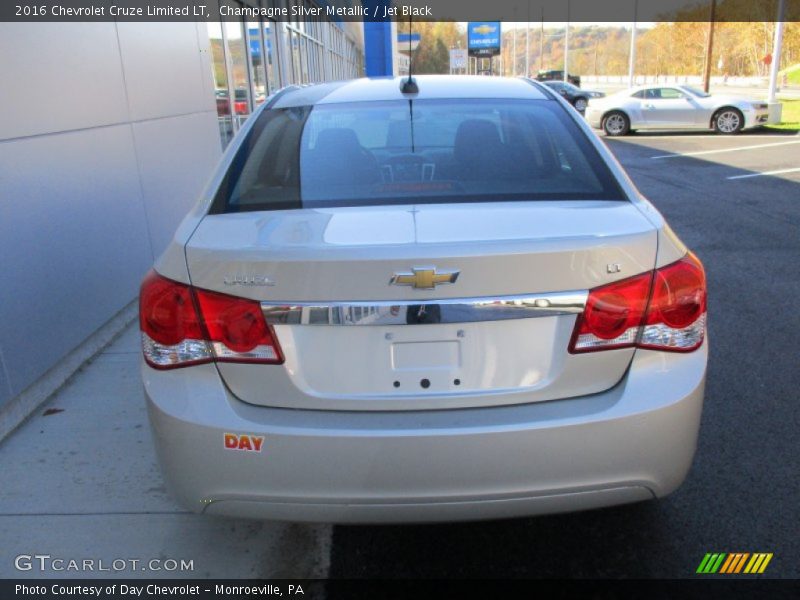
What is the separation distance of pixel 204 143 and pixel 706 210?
6.40 metres

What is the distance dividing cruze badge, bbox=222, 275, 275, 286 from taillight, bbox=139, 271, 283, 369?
0.05m

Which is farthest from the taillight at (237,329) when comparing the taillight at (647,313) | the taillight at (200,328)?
the taillight at (647,313)

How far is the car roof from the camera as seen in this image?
3.39 meters

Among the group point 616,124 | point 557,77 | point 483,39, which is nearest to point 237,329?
point 616,124

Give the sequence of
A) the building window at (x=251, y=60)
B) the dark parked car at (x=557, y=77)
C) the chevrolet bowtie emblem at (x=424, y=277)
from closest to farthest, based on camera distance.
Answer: the chevrolet bowtie emblem at (x=424, y=277), the building window at (x=251, y=60), the dark parked car at (x=557, y=77)

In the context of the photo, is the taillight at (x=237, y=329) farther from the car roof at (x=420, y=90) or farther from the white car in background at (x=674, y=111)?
the white car in background at (x=674, y=111)

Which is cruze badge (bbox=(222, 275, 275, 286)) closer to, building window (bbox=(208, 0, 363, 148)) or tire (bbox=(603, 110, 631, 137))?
building window (bbox=(208, 0, 363, 148))

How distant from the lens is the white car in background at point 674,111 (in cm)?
2105

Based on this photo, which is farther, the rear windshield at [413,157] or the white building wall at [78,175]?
the white building wall at [78,175]

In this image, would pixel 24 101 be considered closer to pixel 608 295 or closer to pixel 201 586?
pixel 201 586

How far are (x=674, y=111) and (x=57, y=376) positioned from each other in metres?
21.0

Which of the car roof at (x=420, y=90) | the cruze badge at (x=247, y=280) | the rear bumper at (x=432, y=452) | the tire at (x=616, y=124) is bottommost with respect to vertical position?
the tire at (x=616, y=124)

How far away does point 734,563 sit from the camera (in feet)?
9.03

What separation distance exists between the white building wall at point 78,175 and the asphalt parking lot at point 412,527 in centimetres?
43
